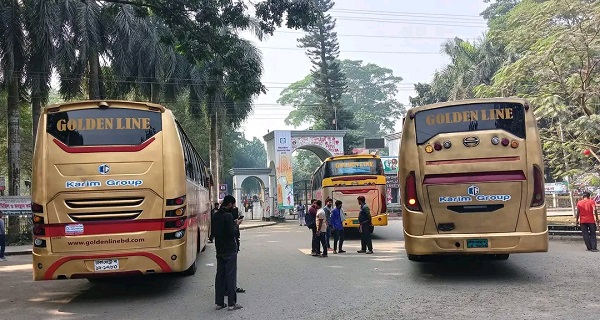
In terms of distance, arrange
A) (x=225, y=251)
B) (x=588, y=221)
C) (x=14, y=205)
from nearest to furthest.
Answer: (x=225, y=251) → (x=588, y=221) → (x=14, y=205)

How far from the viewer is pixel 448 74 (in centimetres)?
4556

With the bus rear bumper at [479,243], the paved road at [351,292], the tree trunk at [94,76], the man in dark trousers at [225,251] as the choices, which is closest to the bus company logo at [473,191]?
the bus rear bumper at [479,243]

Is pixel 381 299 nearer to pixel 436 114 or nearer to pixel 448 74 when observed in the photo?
pixel 436 114

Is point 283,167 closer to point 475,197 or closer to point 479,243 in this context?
point 475,197

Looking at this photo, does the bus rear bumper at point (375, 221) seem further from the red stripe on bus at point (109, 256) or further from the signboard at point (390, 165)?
the signboard at point (390, 165)

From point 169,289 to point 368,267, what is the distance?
4.46 m

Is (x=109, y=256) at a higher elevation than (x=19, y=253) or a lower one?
higher

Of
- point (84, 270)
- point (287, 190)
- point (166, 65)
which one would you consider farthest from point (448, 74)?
point (84, 270)

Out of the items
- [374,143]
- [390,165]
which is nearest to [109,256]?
[390,165]

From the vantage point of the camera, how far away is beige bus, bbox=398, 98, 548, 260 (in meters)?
8.62

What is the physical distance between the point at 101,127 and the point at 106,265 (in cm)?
222

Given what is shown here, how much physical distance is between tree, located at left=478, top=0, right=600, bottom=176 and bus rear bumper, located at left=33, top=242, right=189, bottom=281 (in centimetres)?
1392

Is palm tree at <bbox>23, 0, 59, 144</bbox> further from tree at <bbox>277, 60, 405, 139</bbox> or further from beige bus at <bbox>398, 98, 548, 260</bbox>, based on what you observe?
tree at <bbox>277, 60, 405, 139</bbox>

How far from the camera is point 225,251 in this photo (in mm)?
7820
